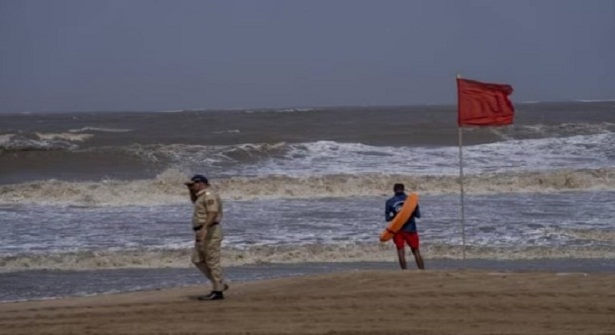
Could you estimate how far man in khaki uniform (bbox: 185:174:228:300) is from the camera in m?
10.1

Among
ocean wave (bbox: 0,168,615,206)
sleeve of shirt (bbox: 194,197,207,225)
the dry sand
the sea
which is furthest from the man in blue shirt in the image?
ocean wave (bbox: 0,168,615,206)

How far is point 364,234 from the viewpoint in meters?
16.9

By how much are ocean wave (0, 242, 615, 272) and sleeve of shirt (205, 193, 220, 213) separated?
448 cm

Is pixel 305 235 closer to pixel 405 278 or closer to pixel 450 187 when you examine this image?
pixel 405 278

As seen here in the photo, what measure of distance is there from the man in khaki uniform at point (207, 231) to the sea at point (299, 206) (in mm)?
2123

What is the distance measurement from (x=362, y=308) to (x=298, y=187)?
15874mm

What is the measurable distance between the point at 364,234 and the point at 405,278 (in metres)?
6.17

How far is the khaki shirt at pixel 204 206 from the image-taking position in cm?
1010

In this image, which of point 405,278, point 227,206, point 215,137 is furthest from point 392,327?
point 215,137

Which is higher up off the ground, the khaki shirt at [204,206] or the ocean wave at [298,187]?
the khaki shirt at [204,206]

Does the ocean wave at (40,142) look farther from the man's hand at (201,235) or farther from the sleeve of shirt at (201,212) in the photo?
the man's hand at (201,235)

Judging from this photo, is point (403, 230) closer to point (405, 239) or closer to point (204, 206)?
point (405, 239)

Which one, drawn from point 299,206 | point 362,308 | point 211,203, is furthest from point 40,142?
point 362,308

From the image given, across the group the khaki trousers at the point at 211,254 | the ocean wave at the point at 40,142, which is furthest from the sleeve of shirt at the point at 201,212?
the ocean wave at the point at 40,142
